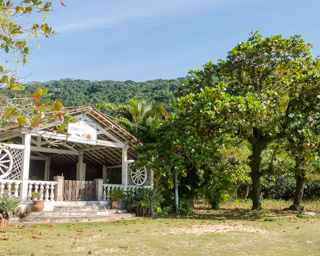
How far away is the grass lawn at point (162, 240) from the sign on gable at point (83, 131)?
13.9 ft

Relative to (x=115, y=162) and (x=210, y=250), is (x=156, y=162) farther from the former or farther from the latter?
(x=210, y=250)

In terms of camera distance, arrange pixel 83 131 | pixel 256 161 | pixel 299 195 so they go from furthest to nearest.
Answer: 1. pixel 299 195
2. pixel 256 161
3. pixel 83 131

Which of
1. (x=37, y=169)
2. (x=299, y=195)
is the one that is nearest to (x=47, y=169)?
(x=37, y=169)

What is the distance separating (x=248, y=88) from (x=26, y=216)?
10443 millimetres

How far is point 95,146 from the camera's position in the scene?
18.1 m

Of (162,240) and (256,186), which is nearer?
(162,240)

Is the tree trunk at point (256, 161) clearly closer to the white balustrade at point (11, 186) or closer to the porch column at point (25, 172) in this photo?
the porch column at point (25, 172)

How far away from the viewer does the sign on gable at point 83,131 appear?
14.9m

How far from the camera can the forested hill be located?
39.0 meters

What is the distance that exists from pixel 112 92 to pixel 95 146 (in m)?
29.2

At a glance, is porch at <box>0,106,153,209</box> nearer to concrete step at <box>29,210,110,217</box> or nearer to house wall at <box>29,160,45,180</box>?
house wall at <box>29,160,45,180</box>

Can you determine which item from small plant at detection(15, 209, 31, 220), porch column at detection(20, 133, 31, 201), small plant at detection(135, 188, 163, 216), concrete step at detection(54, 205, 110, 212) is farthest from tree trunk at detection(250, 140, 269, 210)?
small plant at detection(15, 209, 31, 220)

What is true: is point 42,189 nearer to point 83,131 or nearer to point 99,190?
point 99,190

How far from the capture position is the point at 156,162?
48.9 ft
